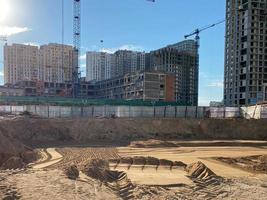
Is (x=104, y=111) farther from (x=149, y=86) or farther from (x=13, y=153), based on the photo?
(x=149, y=86)

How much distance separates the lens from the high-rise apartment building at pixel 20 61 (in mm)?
114438

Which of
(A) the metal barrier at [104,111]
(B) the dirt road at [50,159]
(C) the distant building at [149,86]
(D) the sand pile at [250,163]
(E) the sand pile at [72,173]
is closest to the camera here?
(E) the sand pile at [72,173]

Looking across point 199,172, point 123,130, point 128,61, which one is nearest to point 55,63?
point 128,61

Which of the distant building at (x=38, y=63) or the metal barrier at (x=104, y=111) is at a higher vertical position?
the distant building at (x=38, y=63)

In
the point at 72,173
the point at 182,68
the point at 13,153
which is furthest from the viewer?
the point at 182,68

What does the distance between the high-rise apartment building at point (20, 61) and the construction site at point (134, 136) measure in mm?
324

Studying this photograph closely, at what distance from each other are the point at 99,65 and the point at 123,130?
316 ft

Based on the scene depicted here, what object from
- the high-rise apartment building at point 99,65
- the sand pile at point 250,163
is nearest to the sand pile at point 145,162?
the sand pile at point 250,163

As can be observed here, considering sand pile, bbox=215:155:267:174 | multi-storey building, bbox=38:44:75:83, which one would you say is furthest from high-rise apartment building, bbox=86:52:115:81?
sand pile, bbox=215:155:267:174

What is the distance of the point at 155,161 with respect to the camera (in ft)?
69.3

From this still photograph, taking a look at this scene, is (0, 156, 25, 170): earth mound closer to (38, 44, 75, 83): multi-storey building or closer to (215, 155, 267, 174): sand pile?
(215, 155, 267, 174): sand pile

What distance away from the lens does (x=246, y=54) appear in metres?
95.4

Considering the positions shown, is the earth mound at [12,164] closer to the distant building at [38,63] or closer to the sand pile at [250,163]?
the sand pile at [250,163]

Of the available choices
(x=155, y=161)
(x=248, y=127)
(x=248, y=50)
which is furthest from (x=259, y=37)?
Result: (x=155, y=161)
